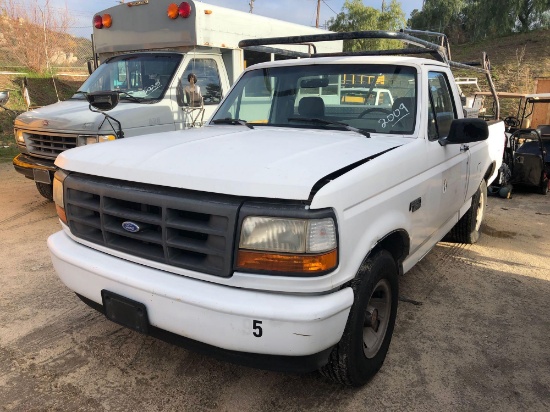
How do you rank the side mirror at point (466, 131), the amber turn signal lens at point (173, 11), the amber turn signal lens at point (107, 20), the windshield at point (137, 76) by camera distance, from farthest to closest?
the amber turn signal lens at point (107, 20) < the amber turn signal lens at point (173, 11) < the windshield at point (137, 76) < the side mirror at point (466, 131)

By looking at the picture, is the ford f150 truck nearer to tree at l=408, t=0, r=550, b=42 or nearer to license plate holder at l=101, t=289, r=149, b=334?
license plate holder at l=101, t=289, r=149, b=334

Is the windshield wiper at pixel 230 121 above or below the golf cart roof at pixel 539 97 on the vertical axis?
below

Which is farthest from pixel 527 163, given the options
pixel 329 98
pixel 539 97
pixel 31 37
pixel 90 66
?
pixel 31 37

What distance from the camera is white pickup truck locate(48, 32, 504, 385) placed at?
6.93 feet

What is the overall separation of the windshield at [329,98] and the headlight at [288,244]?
1485 millimetres

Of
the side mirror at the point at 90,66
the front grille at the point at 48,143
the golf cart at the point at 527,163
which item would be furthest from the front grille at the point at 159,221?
the golf cart at the point at 527,163

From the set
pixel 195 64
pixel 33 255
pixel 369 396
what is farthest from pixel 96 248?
pixel 195 64

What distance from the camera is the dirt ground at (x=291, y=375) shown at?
2648 mm

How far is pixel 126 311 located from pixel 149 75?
472 cm

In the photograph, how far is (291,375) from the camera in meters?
2.86

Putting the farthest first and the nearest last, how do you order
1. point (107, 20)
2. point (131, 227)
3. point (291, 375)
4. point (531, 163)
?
point (531, 163) → point (107, 20) → point (291, 375) → point (131, 227)

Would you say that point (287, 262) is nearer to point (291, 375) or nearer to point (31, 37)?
point (291, 375)

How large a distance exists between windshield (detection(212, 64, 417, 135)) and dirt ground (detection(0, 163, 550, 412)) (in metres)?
1.57

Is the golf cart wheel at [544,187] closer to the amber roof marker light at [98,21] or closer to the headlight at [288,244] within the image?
the headlight at [288,244]
